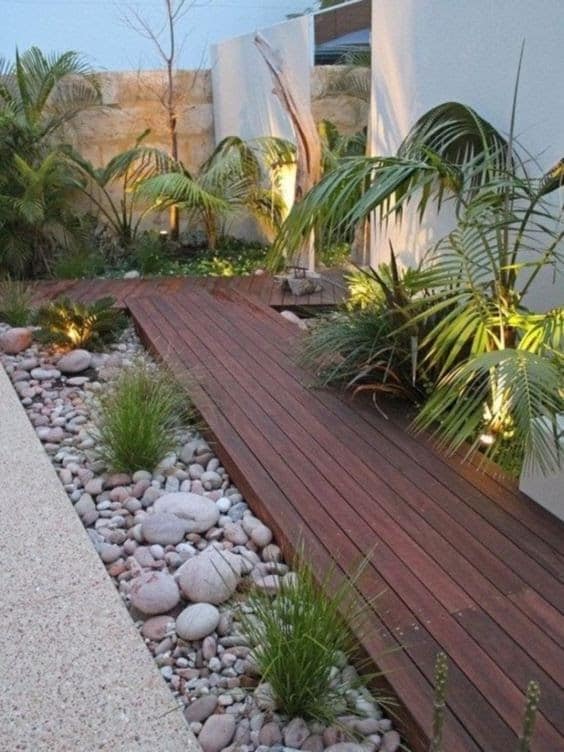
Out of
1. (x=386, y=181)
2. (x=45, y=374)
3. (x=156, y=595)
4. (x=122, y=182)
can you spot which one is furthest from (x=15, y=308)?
(x=156, y=595)

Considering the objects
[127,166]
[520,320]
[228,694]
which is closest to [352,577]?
[228,694]

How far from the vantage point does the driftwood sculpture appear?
5.25m

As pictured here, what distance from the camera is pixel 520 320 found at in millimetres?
2543

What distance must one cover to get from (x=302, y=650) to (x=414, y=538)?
73 centimetres

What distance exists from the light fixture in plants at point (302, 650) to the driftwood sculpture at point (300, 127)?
3.83 metres

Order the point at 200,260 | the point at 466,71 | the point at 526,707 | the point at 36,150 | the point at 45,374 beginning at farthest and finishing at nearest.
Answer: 1. the point at 200,260
2. the point at 36,150
3. the point at 45,374
4. the point at 466,71
5. the point at 526,707

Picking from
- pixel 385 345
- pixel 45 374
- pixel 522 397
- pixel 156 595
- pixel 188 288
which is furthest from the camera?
pixel 188 288

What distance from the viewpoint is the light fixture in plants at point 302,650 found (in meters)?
1.61

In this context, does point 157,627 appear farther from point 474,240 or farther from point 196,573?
point 474,240

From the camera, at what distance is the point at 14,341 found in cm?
430

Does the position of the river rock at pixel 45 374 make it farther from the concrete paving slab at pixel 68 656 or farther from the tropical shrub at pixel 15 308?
the concrete paving slab at pixel 68 656

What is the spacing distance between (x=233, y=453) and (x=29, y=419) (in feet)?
3.92

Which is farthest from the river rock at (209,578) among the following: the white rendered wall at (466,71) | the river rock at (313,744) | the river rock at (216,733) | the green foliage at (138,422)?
the white rendered wall at (466,71)

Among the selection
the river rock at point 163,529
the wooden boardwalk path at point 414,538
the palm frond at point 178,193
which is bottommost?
the river rock at point 163,529
